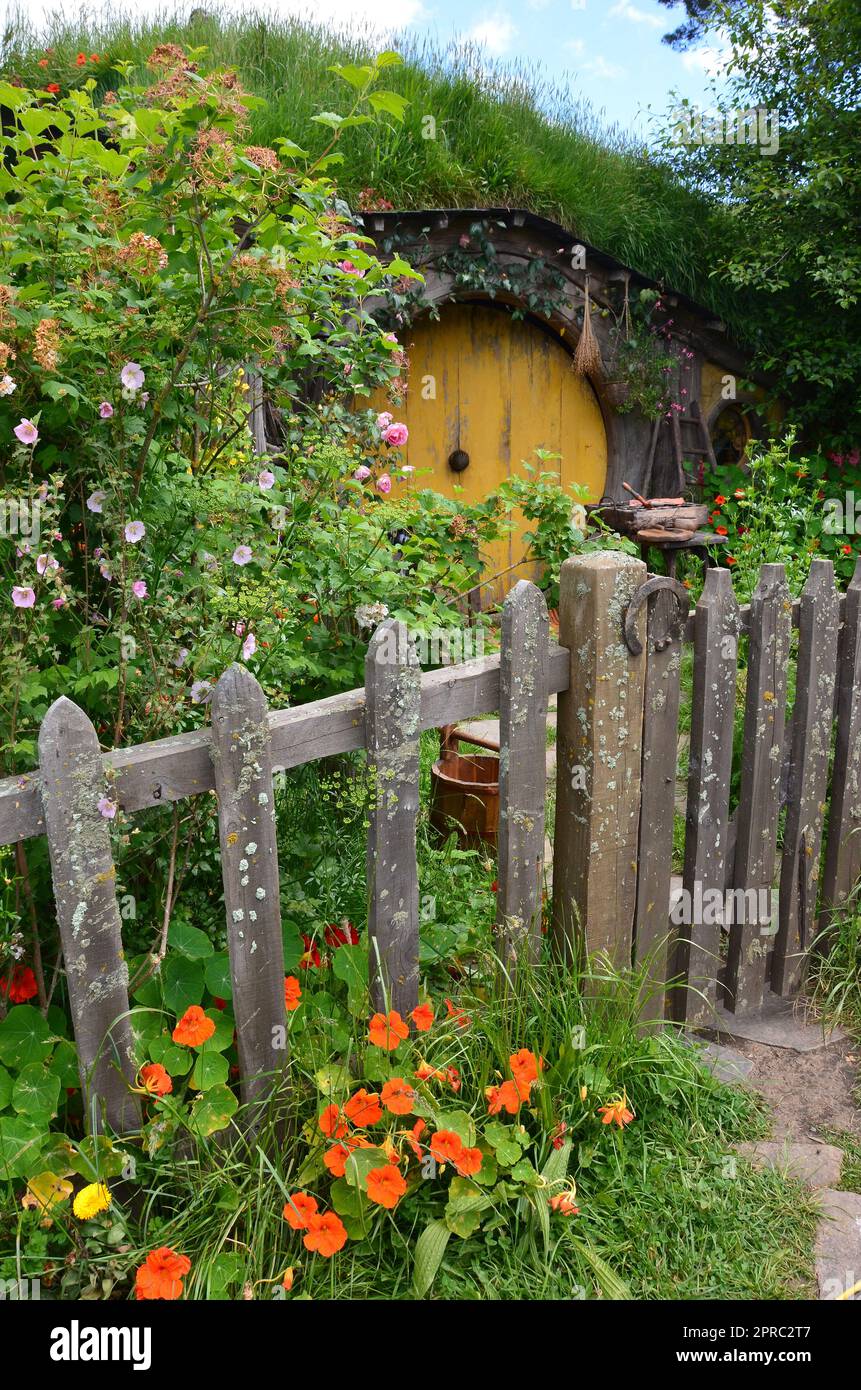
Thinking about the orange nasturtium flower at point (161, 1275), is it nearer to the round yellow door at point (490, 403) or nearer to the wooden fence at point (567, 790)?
the wooden fence at point (567, 790)

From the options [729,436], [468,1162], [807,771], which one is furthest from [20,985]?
[729,436]

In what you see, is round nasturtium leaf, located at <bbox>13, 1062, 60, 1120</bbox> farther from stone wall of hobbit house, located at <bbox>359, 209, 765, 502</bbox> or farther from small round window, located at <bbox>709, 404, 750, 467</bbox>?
small round window, located at <bbox>709, 404, 750, 467</bbox>

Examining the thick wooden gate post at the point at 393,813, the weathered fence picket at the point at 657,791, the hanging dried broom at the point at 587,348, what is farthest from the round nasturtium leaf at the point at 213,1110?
the hanging dried broom at the point at 587,348

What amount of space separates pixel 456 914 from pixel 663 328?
7.19 meters

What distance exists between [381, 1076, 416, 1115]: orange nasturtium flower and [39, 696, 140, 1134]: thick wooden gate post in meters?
0.48

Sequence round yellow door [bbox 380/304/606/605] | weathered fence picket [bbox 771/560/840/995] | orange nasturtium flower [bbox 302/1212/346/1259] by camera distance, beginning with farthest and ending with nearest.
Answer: round yellow door [bbox 380/304/606/605] < weathered fence picket [bbox 771/560/840/995] < orange nasturtium flower [bbox 302/1212/346/1259]

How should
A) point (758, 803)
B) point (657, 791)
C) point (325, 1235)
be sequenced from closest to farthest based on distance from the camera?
point (325, 1235)
point (657, 791)
point (758, 803)

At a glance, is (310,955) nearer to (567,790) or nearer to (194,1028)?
(194,1028)

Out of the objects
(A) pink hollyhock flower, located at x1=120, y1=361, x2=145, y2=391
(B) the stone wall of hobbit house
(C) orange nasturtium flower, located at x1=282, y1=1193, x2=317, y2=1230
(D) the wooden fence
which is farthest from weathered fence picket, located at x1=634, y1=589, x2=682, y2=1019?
(B) the stone wall of hobbit house

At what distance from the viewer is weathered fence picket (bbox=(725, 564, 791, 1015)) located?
2.92 meters

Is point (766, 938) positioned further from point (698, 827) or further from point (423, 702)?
point (423, 702)

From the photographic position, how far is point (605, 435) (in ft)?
29.7

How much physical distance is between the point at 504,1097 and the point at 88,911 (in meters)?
0.91

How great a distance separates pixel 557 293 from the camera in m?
8.13
